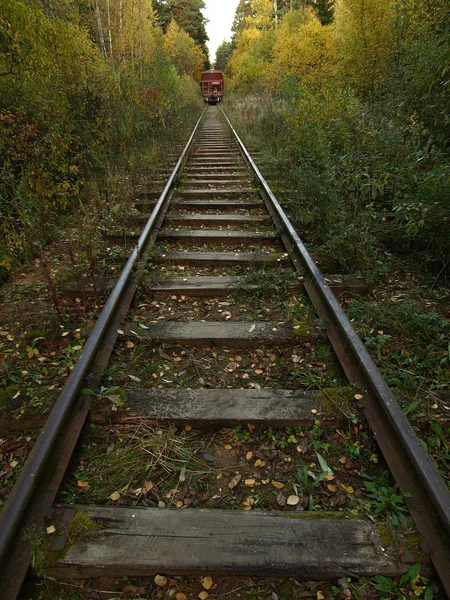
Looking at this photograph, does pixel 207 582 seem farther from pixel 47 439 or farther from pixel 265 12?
pixel 265 12

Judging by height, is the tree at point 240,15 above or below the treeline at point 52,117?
above

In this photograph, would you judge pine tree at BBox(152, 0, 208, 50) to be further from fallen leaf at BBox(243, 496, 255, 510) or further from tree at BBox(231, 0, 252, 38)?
fallen leaf at BBox(243, 496, 255, 510)

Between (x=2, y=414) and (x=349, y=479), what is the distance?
1.80 m

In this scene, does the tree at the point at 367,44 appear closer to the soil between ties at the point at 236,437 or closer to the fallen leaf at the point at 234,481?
the soil between ties at the point at 236,437

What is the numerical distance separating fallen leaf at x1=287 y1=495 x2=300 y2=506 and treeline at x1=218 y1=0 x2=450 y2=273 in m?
2.32

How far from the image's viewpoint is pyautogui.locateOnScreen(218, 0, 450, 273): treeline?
11.3 ft

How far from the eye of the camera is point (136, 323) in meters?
2.71

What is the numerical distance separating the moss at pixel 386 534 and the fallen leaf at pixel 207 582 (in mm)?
662

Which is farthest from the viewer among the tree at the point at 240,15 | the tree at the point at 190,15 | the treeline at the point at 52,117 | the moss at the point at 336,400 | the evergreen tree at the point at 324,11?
the tree at the point at 240,15

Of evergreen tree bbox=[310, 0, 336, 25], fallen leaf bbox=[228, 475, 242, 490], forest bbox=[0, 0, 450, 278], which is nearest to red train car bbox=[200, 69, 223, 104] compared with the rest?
evergreen tree bbox=[310, 0, 336, 25]

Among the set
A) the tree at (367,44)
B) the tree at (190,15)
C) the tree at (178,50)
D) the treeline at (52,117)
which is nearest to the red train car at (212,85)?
the tree at (178,50)

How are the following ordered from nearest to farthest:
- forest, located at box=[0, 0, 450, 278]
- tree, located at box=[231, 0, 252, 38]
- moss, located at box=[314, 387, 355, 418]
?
moss, located at box=[314, 387, 355, 418]
forest, located at box=[0, 0, 450, 278]
tree, located at box=[231, 0, 252, 38]

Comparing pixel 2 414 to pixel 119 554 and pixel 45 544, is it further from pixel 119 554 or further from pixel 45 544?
pixel 119 554

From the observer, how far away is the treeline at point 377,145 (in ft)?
11.3
